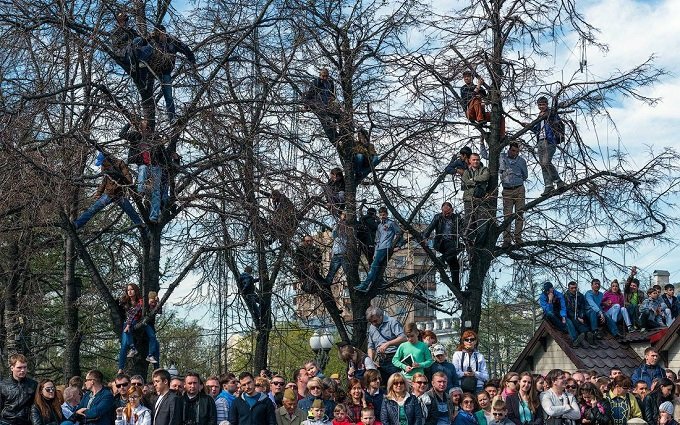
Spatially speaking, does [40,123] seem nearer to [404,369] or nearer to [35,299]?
[404,369]

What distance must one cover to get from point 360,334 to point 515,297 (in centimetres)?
336

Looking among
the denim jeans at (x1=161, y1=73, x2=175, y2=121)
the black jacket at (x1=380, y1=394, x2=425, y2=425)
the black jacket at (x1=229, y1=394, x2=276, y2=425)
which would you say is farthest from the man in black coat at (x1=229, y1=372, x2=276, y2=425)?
the denim jeans at (x1=161, y1=73, x2=175, y2=121)

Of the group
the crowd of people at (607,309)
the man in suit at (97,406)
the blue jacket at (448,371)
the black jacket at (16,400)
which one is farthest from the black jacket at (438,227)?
the black jacket at (16,400)

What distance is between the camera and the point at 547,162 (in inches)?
676

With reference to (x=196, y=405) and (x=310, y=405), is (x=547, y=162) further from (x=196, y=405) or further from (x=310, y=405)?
(x=196, y=405)

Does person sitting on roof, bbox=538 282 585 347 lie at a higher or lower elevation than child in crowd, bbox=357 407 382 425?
higher

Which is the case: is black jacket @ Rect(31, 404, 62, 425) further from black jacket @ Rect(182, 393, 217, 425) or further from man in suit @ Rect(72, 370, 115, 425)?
black jacket @ Rect(182, 393, 217, 425)

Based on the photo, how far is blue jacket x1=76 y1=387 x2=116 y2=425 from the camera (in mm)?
12281

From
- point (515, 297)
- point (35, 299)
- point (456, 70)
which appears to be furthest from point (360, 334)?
point (35, 299)

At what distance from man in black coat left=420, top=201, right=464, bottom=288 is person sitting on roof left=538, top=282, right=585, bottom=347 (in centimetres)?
222


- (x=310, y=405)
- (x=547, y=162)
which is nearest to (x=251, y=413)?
(x=310, y=405)

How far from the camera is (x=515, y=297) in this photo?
1998cm

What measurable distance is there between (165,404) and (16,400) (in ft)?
6.10

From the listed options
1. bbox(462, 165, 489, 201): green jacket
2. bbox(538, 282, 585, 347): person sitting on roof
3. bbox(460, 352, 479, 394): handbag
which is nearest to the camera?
bbox(460, 352, 479, 394): handbag
